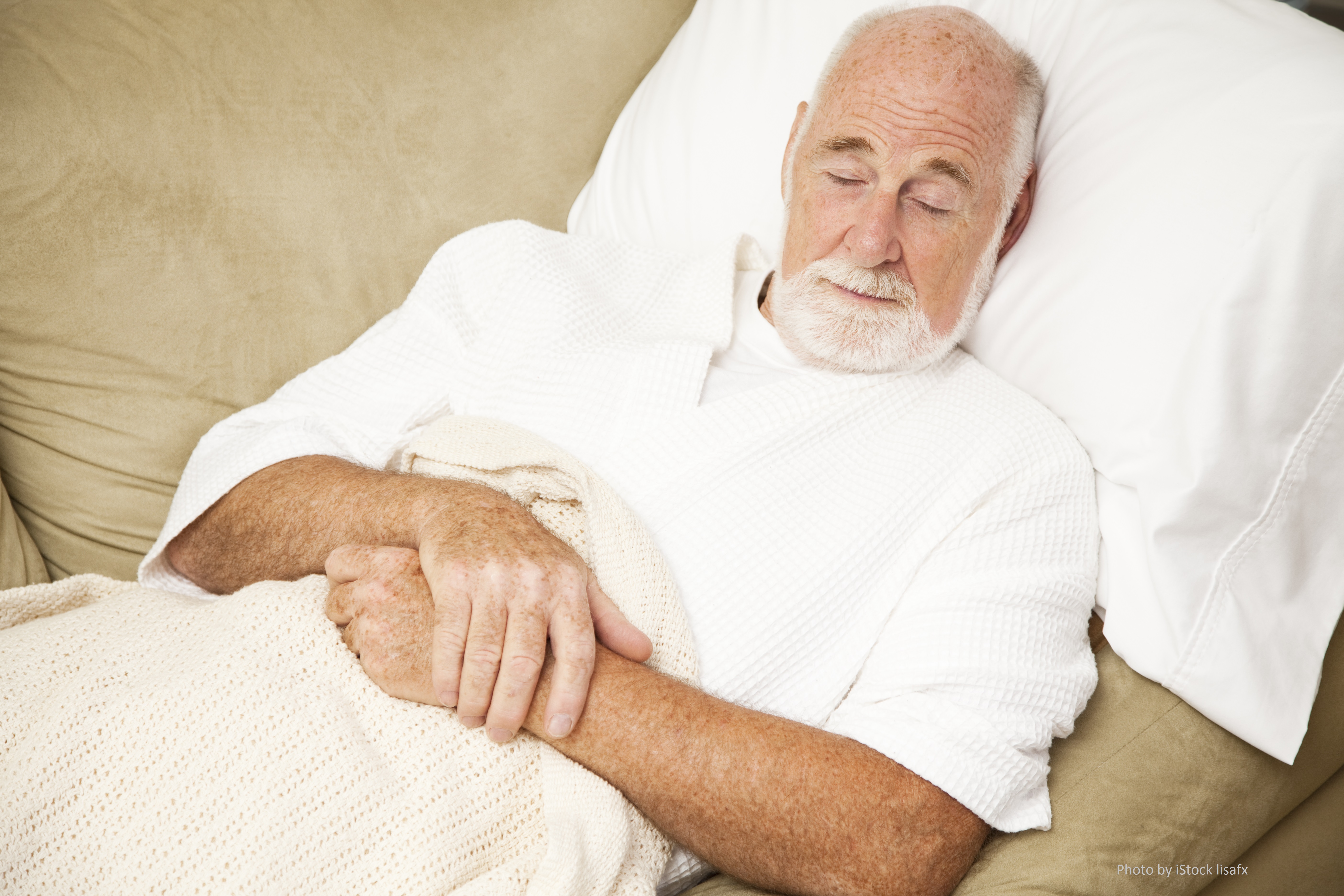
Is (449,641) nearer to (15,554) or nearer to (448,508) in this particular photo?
(448,508)

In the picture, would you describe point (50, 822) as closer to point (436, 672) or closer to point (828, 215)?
point (436, 672)

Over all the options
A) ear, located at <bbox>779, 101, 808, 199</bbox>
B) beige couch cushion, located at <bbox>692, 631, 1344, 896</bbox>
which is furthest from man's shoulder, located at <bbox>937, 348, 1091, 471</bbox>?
ear, located at <bbox>779, 101, 808, 199</bbox>

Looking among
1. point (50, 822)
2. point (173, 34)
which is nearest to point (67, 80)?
point (173, 34)

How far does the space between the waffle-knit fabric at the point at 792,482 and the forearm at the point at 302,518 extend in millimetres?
31

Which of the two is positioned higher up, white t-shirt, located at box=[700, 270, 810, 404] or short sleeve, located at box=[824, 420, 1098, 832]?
white t-shirt, located at box=[700, 270, 810, 404]

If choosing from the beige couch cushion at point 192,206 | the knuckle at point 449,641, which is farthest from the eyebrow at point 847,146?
the knuckle at point 449,641

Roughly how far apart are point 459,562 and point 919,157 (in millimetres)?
758

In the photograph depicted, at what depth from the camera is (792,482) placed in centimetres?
109

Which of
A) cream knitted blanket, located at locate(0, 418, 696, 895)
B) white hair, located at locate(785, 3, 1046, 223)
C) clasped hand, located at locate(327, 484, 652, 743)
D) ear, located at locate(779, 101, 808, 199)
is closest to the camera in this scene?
cream knitted blanket, located at locate(0, 418, 696, 895)

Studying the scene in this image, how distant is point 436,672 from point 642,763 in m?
0.22

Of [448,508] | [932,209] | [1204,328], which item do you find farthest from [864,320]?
[448,508]

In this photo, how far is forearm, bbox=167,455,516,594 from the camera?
101 centimetres

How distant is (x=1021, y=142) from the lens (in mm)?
1210

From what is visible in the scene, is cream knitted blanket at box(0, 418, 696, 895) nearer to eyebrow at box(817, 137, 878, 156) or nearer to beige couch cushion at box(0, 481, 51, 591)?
beige couch cushion at box(0, 481, 51, 591)
